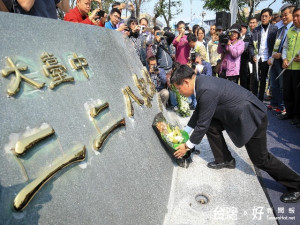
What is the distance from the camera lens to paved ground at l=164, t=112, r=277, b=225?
192cm

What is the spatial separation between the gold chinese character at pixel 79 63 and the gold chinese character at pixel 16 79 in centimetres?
38

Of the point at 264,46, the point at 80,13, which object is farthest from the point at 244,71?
the point at 80,13

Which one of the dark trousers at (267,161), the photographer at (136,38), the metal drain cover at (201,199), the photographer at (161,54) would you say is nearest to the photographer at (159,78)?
the photographer at (161,54)

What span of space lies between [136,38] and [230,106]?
115 inches

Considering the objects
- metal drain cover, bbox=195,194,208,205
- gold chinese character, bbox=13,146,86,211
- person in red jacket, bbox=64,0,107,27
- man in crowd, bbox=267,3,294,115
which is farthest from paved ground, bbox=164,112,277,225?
man in crowd, bbox=267,3,294,115

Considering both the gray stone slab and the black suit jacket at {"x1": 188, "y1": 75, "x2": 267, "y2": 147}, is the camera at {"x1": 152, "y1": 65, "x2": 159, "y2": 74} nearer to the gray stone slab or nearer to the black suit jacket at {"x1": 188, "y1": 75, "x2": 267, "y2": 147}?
the gray stone slab

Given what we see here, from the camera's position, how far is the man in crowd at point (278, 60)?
429 centimetres

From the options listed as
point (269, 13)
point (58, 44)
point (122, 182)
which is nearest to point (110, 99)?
point (58, 44)

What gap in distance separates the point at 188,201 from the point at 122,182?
31.7 inches

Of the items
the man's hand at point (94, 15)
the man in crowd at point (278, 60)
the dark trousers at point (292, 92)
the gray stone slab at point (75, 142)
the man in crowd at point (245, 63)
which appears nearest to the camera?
the gray stone slab at point (75, 142)

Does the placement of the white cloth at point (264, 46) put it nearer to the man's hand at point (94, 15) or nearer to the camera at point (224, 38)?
the camera at point (224, 38)

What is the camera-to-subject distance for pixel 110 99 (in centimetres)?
195

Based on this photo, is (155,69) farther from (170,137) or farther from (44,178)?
(44,178)

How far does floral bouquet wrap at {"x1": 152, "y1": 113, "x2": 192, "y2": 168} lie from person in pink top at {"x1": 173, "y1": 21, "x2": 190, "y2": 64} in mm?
2874
